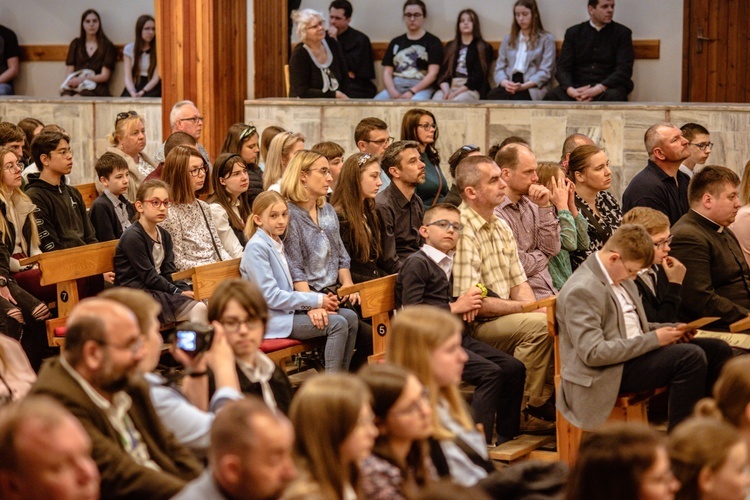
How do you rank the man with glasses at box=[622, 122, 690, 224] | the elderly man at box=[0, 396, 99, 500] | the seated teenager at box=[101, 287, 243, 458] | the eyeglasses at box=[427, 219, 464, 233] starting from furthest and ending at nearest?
the man with glasses at box=[622, 122, 690, 224] < the eyeglasses at box=[427, 219, 464, 233] < the seated teenager at box=[101, 287, 243, 458] < the elderly man at box=[0, 396, 99, 500]

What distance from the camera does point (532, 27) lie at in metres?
9.97

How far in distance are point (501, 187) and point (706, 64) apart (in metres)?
5.19

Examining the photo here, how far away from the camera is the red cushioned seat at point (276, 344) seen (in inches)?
197

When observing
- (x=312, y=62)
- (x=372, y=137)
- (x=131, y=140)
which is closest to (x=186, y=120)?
(x=131, y=140)

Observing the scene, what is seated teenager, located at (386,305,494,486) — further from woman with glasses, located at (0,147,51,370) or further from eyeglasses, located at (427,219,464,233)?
woman with glasses, located at (0,147,51,370)

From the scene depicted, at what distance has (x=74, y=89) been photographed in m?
11.4

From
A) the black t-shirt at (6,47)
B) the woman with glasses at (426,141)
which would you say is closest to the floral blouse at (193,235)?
the woman with glasses at (426,141)

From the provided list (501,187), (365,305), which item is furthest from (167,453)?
(501,187)

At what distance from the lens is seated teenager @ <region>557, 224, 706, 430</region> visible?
14.6 ft

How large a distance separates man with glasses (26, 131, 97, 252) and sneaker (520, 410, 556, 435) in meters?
2.42

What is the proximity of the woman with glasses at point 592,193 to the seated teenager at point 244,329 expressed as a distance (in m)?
2.62

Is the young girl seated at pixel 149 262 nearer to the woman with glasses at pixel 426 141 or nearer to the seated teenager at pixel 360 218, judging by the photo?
the seated teenager at pixel 360 218

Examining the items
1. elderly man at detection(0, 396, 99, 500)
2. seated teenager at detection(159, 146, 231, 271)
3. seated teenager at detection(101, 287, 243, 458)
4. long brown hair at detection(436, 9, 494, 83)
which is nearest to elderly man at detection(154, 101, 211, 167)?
seated teenager at detection(159, 146, 231, 271)

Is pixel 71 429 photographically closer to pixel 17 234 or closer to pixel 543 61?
pixel 17 234
